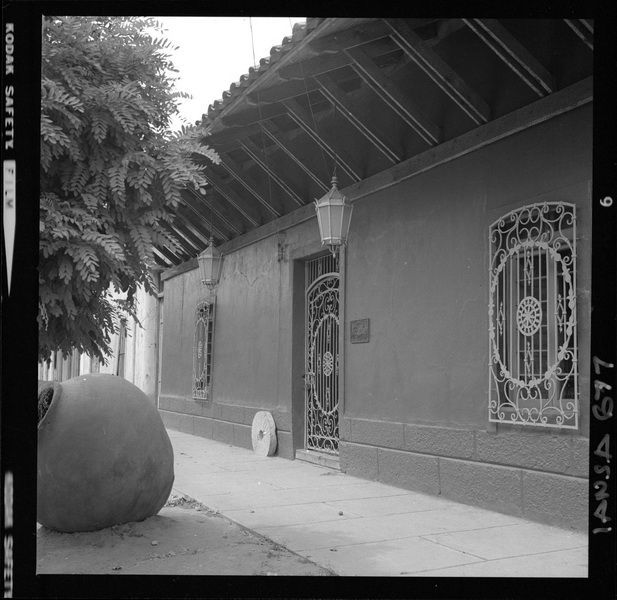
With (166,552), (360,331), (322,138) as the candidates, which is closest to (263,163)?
(322,138)

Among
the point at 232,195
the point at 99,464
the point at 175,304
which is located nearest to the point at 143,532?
the point at 99,464

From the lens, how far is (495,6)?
3826 mm

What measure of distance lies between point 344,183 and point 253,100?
1635 millimetres

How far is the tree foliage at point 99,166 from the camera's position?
527 centimetres

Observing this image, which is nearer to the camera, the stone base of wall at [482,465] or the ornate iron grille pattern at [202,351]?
the stone base of wall at [482,465]

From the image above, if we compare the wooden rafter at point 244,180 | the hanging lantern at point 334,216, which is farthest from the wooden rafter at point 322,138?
the wooden rafter at point 244,180

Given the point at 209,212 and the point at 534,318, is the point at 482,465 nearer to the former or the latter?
the point at 534,318

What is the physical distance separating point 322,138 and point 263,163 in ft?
5.27

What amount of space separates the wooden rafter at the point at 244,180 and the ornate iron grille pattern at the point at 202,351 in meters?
3.37

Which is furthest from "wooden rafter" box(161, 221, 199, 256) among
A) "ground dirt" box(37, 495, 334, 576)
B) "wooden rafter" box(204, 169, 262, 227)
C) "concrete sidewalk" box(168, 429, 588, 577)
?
"ground dirt" box(37, 495, 334, 576)

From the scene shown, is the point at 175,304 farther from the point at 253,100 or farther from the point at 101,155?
the point at 101,155

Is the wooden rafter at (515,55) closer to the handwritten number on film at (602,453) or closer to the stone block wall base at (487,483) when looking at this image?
the stone block wall base at (487,483)

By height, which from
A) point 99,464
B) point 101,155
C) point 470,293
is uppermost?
point 101,155

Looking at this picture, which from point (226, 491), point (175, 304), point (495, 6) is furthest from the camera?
point (175, 304)
